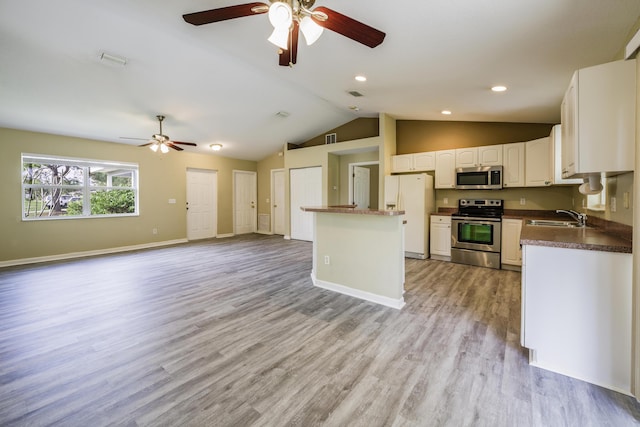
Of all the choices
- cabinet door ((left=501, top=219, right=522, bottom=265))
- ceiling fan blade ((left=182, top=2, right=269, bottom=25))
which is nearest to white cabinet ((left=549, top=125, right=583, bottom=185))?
cabinet door ((left=501, top=219, right=522, bottom=265))

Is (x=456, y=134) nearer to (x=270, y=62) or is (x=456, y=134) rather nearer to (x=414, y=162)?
(x=414, y=162)

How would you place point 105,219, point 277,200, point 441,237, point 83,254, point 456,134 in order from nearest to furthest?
point 441,237 → point 456,134 → point 83,254 → point 105,219 → point 277,200

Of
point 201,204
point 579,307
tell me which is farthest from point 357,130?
point 579,307

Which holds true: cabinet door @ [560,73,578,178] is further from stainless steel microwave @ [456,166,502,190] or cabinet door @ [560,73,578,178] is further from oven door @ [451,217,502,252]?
oven door @ [451,217,502,252]

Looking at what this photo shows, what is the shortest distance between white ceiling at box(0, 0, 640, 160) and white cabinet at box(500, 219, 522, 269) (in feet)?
5.59

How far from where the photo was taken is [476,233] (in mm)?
4707

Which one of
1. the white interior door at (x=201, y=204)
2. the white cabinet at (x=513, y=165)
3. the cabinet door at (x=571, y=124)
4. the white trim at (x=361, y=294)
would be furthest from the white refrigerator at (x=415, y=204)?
the white interior door at (x=201, y=204)

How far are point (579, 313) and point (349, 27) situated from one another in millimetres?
2469

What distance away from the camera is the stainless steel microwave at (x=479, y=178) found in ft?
15.0

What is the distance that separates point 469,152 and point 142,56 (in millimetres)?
5229

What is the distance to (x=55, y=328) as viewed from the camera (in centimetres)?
254

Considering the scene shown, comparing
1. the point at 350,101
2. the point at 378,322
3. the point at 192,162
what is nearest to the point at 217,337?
the point at 378,322

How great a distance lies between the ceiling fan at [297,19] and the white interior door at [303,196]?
17.1ft

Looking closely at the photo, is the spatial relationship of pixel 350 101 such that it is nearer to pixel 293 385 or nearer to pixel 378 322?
pixel 378 322
